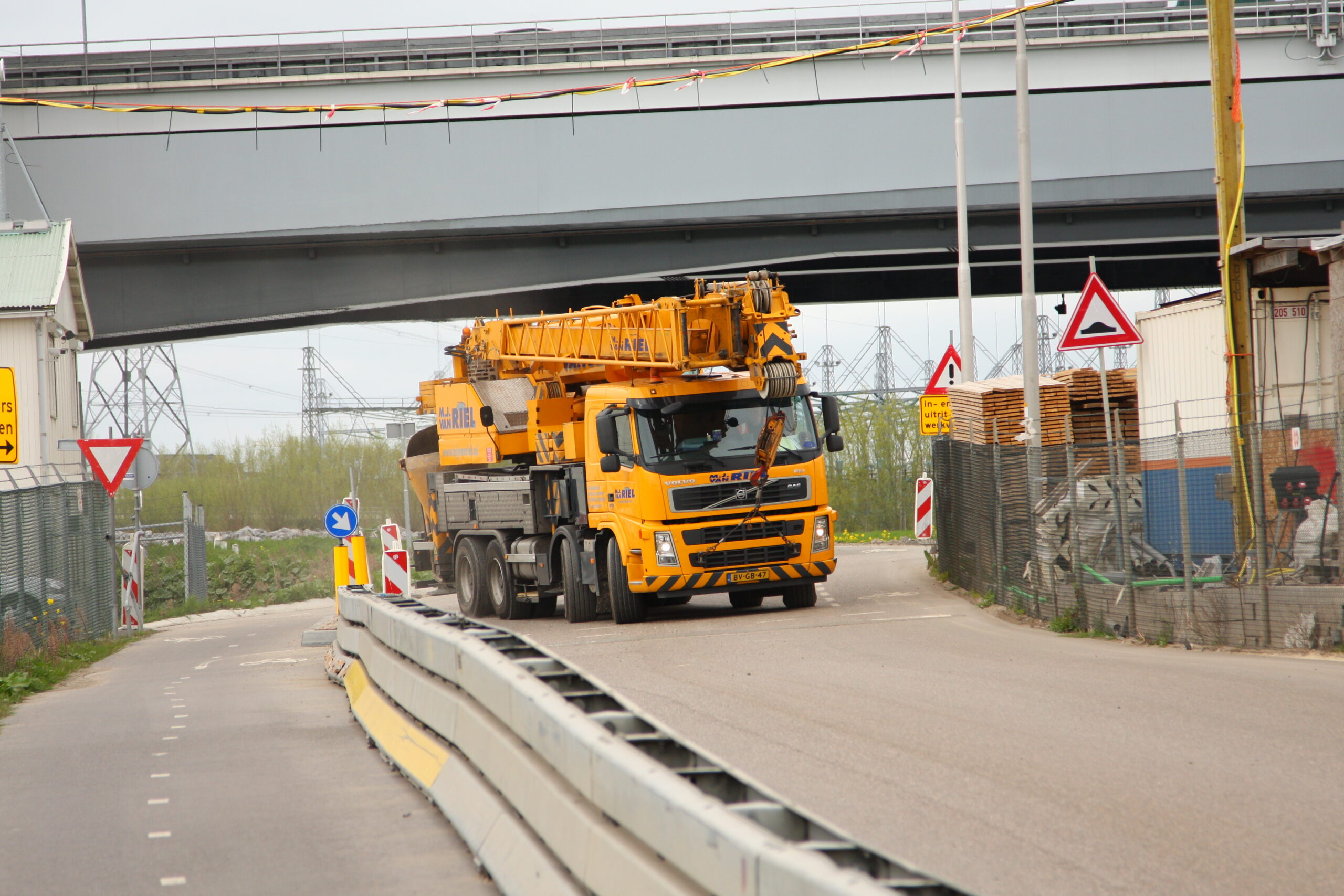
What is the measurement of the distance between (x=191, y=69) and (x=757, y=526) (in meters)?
19.4

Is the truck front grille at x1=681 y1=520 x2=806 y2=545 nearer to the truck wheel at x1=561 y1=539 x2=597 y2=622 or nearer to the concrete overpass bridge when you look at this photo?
the truck wheel at x1=561 y1=539 x2=597 y2=622

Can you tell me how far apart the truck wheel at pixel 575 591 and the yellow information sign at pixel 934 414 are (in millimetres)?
8208

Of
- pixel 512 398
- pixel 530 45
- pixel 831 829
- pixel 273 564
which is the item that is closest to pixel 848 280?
pixel 530 45

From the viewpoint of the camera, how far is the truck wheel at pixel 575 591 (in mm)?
17359

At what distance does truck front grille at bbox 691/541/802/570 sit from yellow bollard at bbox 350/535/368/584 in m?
4.37

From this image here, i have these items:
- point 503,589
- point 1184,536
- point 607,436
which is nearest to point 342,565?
point 503,589

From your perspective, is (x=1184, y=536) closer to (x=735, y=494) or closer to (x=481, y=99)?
(x=735, y=494)

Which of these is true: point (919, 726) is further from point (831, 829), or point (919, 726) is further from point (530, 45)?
point (530, 45)

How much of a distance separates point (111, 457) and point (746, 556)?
10016 mm

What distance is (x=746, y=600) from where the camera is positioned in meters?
18.6

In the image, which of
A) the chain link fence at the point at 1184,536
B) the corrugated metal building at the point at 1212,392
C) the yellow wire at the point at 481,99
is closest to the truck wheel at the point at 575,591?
the chain link fence at the point at 1184,536

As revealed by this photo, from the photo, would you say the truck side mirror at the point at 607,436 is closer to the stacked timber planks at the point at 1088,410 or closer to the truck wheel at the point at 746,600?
the truck wheel at the point at 746,600

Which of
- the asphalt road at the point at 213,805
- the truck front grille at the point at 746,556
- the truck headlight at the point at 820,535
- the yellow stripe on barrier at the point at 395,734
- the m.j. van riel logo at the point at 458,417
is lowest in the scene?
the asphalt road at the point at 213,805

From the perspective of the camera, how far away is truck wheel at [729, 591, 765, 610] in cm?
1828
